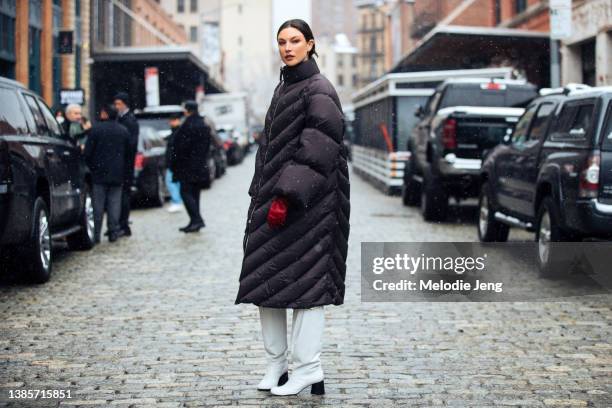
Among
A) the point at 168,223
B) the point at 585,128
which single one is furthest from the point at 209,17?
the point at 585,128

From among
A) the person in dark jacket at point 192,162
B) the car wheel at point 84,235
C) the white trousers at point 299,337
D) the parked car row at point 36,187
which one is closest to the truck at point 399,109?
the person in dark jacket at point 192,162

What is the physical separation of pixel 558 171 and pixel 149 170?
10.6 meters

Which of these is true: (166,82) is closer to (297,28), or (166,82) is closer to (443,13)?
(443,13)

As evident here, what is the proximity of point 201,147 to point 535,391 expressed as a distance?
9876 millimetres

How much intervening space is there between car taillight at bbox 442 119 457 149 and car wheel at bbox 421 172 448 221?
26.7 inches

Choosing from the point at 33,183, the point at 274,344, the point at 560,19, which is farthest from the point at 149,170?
the point at 274,344

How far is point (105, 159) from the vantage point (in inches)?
519

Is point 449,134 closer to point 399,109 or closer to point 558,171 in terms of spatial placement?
point 558,171

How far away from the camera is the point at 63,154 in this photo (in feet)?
37.3

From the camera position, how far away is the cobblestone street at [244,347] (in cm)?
550

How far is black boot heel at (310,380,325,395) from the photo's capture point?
5.43 meters

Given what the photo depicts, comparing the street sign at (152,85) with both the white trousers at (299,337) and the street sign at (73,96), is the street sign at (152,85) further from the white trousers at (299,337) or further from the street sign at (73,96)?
the white trousers at (299,337)

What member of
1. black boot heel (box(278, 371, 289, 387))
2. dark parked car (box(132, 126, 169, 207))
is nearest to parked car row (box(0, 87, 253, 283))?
black boot heel (box(278, 371, 289, 387))

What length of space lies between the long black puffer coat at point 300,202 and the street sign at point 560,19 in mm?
12570
